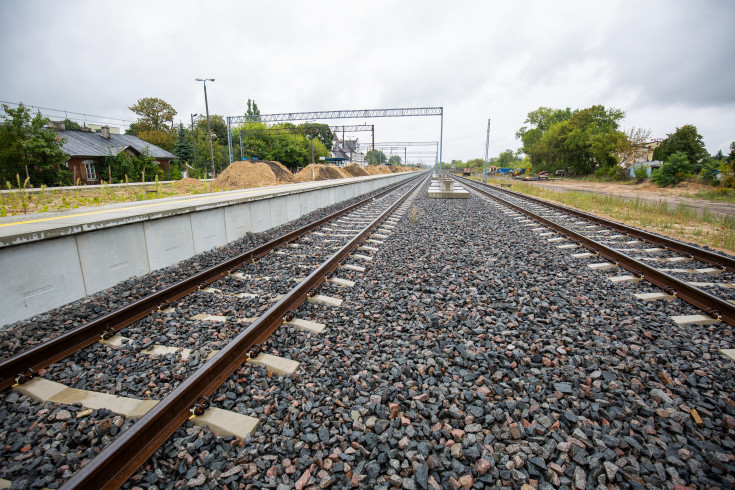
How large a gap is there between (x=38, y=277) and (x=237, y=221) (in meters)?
4.21

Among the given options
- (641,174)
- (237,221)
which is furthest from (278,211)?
(641,174)

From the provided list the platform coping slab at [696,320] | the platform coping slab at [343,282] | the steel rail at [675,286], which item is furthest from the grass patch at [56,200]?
the steel rail at [675,286]

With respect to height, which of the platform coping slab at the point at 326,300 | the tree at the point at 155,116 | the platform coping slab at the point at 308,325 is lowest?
the platform coping slab at the point at 308,325

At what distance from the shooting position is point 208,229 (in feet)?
23.0

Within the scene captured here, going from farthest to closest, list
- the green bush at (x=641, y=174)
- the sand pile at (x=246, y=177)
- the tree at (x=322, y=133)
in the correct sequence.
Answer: the tree at (x=322, y=133)
the green bush at (x=641, y=174)
the sand pile at (x=246, y=177)

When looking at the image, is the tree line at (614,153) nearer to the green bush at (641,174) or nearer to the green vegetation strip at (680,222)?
Result: the green bush at (641,174)

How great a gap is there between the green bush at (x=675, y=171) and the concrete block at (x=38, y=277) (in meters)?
37.8

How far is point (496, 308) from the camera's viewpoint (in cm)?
408

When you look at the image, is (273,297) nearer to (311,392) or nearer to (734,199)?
(311,392)

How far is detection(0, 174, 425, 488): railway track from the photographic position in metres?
1.94

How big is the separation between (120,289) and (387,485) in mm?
4709

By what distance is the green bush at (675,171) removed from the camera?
27.2m

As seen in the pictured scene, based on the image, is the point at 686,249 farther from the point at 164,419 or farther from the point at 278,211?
the point at 278,211

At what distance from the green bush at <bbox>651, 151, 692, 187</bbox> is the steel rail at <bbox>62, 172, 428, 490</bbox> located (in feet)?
119
